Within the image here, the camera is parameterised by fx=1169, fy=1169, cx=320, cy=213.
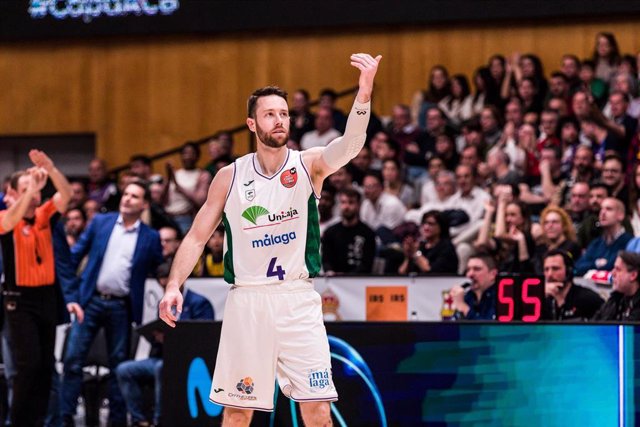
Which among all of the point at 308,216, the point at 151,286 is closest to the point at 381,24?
the point at 151,286

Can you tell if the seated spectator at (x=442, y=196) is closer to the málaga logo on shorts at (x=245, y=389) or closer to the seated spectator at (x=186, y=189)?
the seated spectator at (x=186, y=189)

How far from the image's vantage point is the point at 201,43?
17531mm

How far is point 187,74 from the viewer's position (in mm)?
17672

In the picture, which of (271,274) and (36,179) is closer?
(271,274)

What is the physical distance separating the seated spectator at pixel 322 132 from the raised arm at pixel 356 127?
8.56 m

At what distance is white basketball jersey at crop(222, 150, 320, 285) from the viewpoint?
21.0 feet

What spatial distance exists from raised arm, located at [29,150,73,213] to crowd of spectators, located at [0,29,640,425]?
3 centimetres

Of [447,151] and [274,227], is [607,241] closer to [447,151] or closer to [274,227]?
[447,151]

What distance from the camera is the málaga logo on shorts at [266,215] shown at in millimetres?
6418

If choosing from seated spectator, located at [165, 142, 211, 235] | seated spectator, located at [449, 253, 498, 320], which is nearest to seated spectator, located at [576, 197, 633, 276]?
seated spectator, located at [449, 253, 498, 320]

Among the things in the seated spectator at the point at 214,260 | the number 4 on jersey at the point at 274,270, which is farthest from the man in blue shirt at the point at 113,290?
the number 4 on jersey at the point at 274,270

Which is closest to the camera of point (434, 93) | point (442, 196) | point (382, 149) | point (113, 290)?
point (113, 290)

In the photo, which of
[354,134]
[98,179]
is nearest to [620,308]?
[354,134]

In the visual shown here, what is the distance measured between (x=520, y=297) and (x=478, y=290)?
135 centimetres
